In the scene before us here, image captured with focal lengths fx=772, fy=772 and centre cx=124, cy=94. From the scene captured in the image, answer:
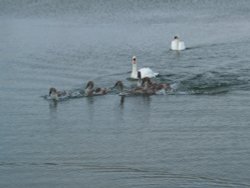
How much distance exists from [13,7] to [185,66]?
36544 millimetres

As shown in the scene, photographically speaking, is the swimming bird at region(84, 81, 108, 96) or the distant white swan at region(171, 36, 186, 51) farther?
the distant white swan at region(171, 36, 186, 51)

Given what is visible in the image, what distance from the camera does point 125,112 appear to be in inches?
1088

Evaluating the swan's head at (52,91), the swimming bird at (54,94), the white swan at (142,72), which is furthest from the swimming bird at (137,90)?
the swan's head at (52,91)

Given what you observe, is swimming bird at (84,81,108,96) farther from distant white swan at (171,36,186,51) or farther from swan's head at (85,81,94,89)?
distant white swan at (171,36,186,51)

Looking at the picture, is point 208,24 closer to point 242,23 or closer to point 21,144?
point 242,23

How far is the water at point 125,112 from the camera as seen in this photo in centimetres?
2138

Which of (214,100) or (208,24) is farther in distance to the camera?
(208,24)

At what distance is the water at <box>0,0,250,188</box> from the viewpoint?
70.1 feet

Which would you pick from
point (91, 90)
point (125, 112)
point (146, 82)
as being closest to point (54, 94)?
point (91, 90)

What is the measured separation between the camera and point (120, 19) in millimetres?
56844

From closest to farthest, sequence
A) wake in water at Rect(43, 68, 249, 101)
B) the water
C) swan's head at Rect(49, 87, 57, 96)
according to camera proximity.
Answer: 1. the water
2. swan's head at Rect(49, 87, 57, 96)
3. wake in water at Rect(43, 68, 249, 101)

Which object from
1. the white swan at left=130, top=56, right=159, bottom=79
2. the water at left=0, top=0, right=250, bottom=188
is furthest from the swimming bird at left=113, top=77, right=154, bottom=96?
the white swan at left=130, top=56, right=159, bottom=79

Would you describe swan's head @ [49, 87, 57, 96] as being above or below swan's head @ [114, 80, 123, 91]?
below

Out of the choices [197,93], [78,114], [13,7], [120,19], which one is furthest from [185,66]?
[13,7]
